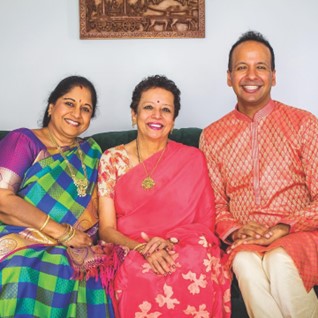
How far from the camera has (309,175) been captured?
1951 millimetres

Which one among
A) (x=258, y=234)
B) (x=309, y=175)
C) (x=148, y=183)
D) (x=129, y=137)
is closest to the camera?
(x=258, y=234)

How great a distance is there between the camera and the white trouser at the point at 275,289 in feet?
5.14

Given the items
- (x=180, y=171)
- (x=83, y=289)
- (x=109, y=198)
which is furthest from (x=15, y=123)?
(x=83, y=289)

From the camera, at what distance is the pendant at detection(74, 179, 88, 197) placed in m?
2.06

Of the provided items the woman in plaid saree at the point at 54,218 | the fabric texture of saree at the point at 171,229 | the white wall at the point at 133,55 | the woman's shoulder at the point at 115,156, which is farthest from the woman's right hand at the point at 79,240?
the white wall at the point at 133,55

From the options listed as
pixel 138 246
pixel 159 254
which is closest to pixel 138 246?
pixel 138 246

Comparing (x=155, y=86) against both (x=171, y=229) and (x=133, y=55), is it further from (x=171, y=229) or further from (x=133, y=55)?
(x=133, y=55)

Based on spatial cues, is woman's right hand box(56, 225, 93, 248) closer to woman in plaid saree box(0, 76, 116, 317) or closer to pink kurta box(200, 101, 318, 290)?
woman in plaid saree box(0, 76, 116, 317)

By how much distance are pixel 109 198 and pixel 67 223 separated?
0.74 ft

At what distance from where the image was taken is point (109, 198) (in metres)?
2.07

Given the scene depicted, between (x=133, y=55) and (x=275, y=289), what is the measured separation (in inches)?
73.8

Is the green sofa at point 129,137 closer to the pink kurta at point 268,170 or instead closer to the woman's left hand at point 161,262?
the pink kurta at point 268,170

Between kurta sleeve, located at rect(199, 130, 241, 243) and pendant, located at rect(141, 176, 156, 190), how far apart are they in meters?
0.31

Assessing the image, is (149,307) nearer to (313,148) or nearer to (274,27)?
(313,148)
